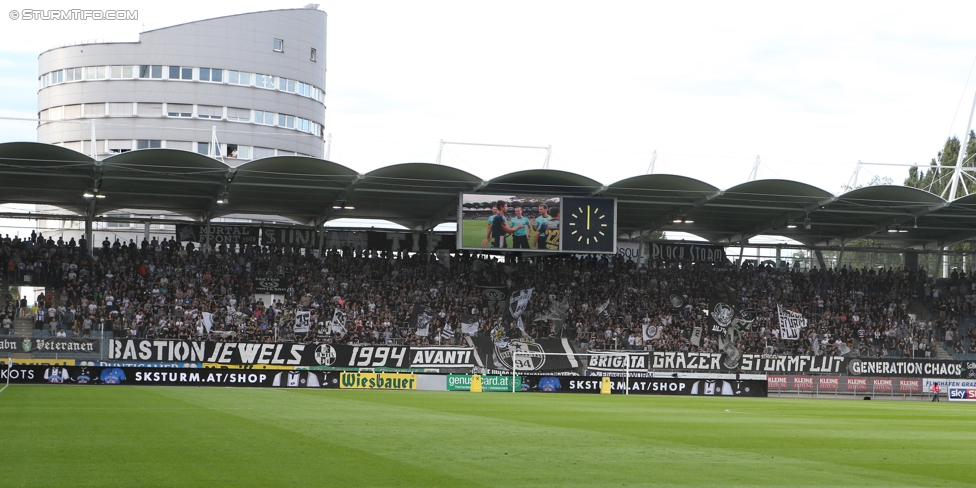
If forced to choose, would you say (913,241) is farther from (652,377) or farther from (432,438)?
(432,438)

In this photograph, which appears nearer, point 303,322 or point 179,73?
point 303,322

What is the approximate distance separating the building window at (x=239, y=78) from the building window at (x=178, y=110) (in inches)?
158

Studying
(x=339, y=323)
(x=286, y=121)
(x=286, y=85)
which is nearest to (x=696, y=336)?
(x=339, y=323)

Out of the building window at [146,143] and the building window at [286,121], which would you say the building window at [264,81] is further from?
the building window at [146,143]

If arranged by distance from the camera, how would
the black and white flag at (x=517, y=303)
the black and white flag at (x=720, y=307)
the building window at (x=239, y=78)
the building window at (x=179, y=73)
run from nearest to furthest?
the black and white flag at (x=517, y=303), the black and white flag at (x=720, y=307), the building window at (x=179, y=73), the building window at (x=239, y=78)

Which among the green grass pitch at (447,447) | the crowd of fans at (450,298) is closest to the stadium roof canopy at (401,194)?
the crowd of fans at (450,298)

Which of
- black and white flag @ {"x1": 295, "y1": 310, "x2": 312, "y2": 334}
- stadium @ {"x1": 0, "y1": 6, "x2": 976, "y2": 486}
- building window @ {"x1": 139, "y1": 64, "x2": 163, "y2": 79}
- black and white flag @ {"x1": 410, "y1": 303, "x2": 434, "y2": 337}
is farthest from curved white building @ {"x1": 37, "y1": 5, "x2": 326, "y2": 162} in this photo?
black and white flag @ {"x1": 295, "y1": 310, "x2": 312, "y2": 334}

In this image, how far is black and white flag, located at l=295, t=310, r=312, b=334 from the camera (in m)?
44.2

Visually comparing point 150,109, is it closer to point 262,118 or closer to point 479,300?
point 262,118

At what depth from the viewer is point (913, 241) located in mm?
60750

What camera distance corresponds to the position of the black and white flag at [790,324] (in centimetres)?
5028

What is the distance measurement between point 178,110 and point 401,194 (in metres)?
38.2

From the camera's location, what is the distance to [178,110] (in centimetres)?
7969

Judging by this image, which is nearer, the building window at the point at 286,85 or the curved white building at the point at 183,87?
the curved white building at the point at 183,87
